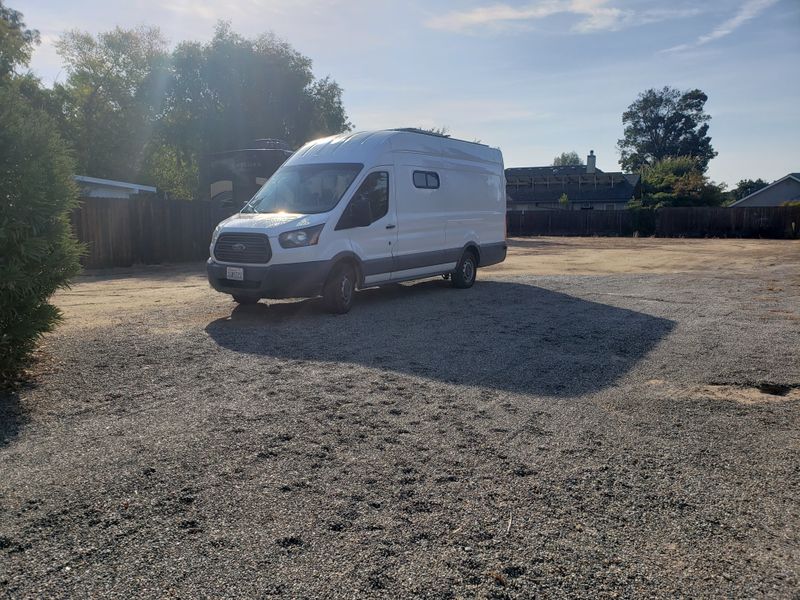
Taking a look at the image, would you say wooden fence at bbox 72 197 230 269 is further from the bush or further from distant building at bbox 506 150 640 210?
distant building at bbox 506 150 640 210

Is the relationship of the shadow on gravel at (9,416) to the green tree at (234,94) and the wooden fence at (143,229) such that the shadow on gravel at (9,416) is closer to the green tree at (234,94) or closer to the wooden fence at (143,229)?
the wooden fence at (143,229)

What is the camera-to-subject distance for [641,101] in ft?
307

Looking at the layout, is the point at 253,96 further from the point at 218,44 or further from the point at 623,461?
the point at 623,461

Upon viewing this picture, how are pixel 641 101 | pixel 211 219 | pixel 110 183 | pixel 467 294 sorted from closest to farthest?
1. pixel 467 294
2. pixel 211 219
3. pixel 110 183
4. pixel 641 101

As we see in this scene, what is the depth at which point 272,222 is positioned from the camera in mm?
9734

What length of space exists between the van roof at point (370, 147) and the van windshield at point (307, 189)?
0.22m

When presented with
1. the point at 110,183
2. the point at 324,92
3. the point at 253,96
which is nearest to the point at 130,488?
the point at 110,183

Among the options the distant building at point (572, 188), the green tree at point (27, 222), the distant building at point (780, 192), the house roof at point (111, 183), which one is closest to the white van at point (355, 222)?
Result: the green tree at point (27, 222)

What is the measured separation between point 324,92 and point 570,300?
38.6 m

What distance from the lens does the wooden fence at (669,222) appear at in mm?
41156

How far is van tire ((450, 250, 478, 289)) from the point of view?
1365cm

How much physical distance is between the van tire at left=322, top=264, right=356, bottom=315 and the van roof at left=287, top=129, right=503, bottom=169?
1935 millimetres

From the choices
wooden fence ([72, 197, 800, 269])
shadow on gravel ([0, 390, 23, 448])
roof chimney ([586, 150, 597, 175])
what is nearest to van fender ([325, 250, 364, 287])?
wooden fence ([72, 197, 800, 269])

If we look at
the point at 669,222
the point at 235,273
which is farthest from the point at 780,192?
Answer: the point at 235,273
